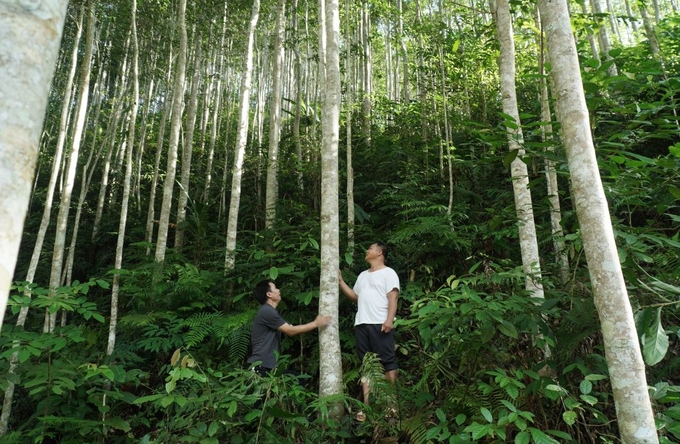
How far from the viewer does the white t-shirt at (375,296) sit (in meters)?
4.04

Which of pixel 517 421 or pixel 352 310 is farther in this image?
pixel 352 310

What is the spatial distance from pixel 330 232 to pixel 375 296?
0.73 meters

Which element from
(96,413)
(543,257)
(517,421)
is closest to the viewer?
(517,421)

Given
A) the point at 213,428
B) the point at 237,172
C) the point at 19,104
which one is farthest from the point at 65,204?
the point at 19,104

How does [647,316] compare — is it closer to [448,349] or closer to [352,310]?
[448,349]

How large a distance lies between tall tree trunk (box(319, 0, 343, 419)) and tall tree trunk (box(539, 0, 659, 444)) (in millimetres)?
2158

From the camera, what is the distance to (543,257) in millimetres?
5078

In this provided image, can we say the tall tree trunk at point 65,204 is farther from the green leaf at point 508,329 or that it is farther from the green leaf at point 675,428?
the green leaf at point 675,428

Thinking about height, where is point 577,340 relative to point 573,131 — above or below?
below

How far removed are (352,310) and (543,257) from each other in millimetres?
2283

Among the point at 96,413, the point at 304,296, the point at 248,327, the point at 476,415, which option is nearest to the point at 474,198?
the point at 304,296

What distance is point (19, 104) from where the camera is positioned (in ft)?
2.84

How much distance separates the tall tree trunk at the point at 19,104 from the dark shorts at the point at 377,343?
3395 millimetres

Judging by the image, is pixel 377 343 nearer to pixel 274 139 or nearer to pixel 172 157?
pixel 172 157
